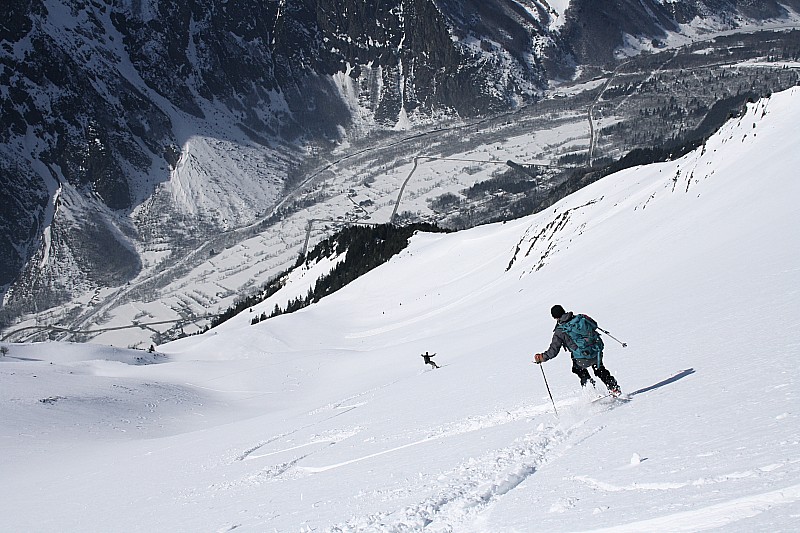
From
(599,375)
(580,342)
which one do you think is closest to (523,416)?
(599,375)

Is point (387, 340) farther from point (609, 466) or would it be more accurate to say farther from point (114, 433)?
point (609, 466)

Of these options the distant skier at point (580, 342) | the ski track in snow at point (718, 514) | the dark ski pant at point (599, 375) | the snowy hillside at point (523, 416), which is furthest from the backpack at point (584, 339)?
the ski track in snow at point (718, 514)

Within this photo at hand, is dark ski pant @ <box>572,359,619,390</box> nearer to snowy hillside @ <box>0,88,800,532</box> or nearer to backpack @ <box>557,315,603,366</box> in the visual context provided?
backpack @ <box>557,315,603,366</box>

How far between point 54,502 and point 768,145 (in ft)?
107

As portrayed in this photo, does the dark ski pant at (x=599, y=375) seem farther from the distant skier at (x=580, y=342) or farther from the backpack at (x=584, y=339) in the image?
the backpack at (x=584, y=339)

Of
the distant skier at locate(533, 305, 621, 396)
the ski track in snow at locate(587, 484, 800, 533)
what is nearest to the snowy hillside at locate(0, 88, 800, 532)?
the ski track in snow at locate(587, 484, 800, 533)

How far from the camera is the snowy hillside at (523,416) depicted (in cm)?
697

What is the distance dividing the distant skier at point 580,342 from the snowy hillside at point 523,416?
2.02ft

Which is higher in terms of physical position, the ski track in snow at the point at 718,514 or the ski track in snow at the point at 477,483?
the ski track in snow at the point at 477,483

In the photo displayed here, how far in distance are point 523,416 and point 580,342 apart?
170 cm

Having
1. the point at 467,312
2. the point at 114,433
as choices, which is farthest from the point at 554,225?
the point at 114,433

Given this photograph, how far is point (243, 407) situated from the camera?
108ft

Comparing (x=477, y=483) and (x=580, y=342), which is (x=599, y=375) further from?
(x=477, y=483)

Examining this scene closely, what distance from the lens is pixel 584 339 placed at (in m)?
11.8
